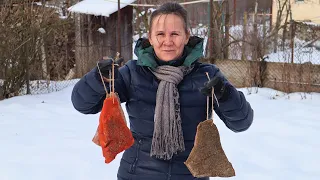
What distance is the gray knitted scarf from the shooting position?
1.80 meters

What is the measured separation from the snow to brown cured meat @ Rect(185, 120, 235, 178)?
7.62ft

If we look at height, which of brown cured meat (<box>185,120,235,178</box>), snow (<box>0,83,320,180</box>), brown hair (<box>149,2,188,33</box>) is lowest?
snow (<box>0,83,320,180</box>)

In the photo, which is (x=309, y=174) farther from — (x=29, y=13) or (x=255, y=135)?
(x=29, y=13)

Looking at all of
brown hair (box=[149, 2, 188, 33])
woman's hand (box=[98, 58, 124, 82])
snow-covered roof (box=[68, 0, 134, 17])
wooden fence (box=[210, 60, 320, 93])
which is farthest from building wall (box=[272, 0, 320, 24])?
woman's hand (box=[98, 58, 124, 82])

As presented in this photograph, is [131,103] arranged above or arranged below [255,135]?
above

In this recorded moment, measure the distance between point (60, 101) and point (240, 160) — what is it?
4.71 metres

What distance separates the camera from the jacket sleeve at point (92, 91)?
5.83 ft

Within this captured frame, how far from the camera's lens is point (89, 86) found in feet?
5.85

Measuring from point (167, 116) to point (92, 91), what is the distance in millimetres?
350

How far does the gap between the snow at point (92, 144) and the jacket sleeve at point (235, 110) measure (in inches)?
91.5

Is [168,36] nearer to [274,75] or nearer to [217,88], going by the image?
[217,88]

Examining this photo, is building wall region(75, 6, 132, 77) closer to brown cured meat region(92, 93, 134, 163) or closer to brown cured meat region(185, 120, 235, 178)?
brown cured meat region(92, 93, 134, 163)

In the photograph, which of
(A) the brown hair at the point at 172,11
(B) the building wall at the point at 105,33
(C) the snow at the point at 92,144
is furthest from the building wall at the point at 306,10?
(A) the brown hair at the point at 172,11

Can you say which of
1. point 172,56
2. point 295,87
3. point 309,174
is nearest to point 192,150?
point 172,56
